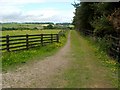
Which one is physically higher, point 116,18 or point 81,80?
point 116,18

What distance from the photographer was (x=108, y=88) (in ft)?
27.9

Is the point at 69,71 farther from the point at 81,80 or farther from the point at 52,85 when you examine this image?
the point at 52,85

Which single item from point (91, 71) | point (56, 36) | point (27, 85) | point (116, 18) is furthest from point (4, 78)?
point (56, 36)

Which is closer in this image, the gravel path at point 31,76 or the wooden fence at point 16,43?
the gravel path at point 31,76

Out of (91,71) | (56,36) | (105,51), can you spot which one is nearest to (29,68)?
(91,71)

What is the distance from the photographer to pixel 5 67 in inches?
486

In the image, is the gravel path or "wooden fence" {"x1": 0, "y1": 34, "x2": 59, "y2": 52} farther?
"wooden fence" {"x1": 0, "y1": 34, "x2": 59, "y2": 52}

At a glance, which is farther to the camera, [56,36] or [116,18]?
[56,36]

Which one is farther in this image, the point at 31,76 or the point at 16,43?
the point at 16,43

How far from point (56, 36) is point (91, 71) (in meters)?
20.4

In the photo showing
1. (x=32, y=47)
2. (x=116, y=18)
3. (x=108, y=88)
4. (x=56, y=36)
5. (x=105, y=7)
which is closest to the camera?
(x=108, y=88)

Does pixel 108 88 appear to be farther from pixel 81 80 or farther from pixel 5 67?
pixel 5 67

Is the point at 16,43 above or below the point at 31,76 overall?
above

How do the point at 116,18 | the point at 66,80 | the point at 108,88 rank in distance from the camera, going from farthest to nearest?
the point at 116,18 < the point at 66,80 < the point at 108,88
